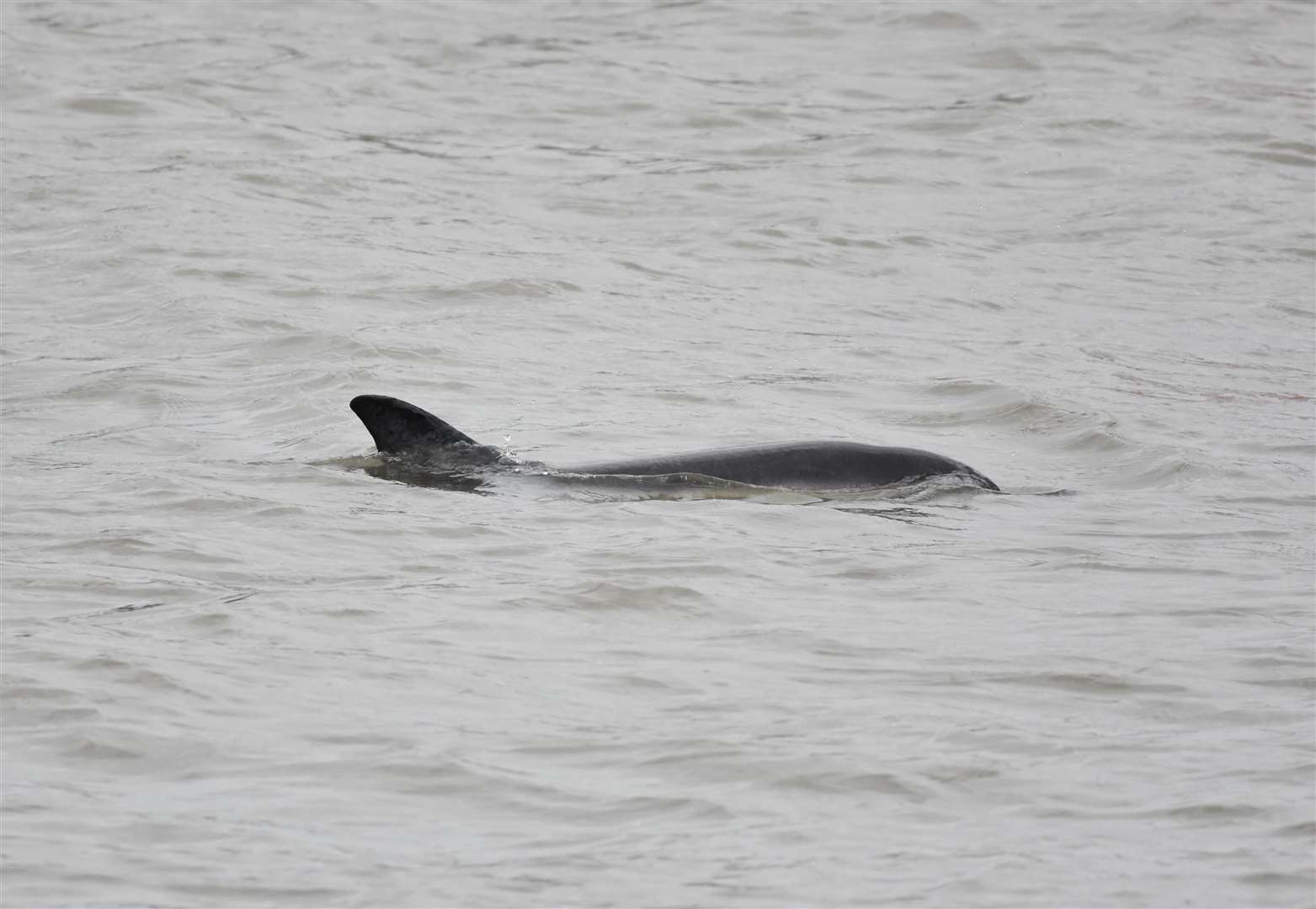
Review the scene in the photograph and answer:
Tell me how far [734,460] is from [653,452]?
1048mm

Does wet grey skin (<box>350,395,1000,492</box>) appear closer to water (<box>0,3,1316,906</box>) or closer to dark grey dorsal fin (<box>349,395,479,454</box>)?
dark grey dorsal fin (<box>349,395,479,454</box>)

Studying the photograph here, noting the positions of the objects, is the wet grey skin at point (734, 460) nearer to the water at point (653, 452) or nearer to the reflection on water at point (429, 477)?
the reflection on water at point (429, 477)

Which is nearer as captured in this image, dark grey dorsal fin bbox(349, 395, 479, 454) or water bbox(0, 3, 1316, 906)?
water bbox(0, 3, 1316, 906)

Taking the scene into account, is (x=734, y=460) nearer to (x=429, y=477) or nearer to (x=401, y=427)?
(x=429, y=477)

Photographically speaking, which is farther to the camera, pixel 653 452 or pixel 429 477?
pixel 653 452

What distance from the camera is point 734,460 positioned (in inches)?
335

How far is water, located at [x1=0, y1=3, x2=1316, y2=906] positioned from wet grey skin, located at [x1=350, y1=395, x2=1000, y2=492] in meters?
0.17

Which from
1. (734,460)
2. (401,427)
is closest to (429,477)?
(401,427)

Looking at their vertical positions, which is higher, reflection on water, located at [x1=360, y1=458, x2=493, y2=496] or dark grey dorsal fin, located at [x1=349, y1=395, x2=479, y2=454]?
dark grey dorsal fin, located at [x1=349, y1=395, x2=479, y2=454]

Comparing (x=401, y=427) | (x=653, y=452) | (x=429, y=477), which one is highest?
(x=401, y=427)

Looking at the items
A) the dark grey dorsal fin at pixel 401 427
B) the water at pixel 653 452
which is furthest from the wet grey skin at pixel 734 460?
the water at pixel 653 452

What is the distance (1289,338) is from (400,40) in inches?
462

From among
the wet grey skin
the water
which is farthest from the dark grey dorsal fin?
the water

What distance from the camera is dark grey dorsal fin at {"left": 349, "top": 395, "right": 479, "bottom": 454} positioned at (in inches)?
333
